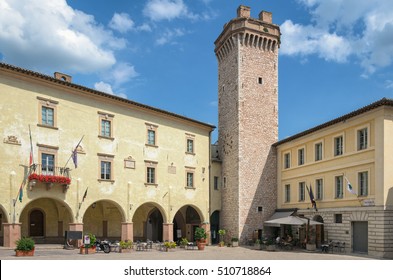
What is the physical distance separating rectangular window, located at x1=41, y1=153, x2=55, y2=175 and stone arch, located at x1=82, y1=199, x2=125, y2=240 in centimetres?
692

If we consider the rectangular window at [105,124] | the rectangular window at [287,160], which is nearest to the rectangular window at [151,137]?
the rectangular window at [105,124]

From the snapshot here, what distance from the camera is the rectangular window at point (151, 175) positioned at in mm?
33312

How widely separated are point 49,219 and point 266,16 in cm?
2634

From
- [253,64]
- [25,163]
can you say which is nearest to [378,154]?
[253,64]

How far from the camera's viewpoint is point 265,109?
1516 inches

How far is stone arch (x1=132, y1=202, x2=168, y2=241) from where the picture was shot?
37219 millimetres

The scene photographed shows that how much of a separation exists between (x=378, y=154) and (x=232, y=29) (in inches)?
735

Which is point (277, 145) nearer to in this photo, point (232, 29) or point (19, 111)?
point (232, 29)

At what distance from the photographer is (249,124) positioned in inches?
1479

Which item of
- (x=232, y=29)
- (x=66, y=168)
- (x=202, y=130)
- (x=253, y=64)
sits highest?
(x=232, y=29)

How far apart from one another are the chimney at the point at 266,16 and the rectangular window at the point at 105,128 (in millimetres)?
18343

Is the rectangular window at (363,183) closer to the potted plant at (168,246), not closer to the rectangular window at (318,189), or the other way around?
the rectangular window at (318,189)

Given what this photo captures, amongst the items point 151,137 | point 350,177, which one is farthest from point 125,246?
point 350,177

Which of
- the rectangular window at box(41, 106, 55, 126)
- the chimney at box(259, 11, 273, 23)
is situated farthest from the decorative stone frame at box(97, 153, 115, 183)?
the chimney at box(259, 11, 273, 23)
